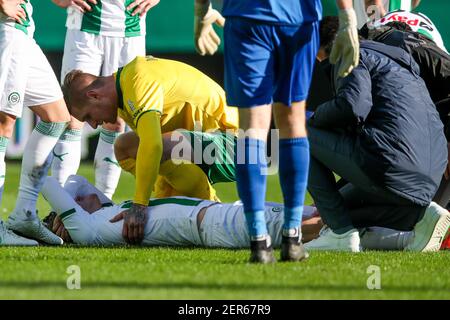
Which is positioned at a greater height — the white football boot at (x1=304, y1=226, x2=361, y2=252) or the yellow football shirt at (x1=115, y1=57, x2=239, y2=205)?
the yellow football shirt at (x1=115, y1=57, x2=239, y2=205)

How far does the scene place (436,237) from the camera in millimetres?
5465

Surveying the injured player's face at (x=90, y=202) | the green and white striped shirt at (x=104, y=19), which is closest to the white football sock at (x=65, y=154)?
the injured player's face at (x=90, y=202)

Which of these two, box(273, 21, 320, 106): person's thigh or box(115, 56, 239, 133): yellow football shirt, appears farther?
box(115, 56, 239, 133): yellow football shirt

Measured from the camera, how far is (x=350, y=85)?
5344 millimetres

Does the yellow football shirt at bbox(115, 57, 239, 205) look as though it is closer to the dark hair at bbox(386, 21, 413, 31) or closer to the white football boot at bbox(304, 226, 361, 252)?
the white football boot at bbox(304, 226, 361, 252)

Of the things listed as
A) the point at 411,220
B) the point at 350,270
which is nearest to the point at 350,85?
the point at 411,220

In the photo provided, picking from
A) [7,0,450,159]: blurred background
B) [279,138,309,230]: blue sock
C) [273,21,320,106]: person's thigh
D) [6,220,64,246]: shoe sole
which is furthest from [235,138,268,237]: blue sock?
[7,0,450,159]: blurred background

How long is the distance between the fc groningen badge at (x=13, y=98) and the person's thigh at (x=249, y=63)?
1.72m

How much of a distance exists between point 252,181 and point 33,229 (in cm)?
177

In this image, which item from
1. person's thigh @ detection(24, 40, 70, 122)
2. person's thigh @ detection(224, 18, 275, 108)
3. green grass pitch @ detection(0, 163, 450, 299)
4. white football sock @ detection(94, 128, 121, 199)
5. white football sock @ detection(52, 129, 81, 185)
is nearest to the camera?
green grass pitch @ detection(0, 163, 450, 299)

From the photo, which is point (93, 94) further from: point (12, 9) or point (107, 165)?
point (107, 165)

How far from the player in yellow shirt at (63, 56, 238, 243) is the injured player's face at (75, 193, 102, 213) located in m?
0.37

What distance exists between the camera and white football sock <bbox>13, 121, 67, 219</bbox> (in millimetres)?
5889
